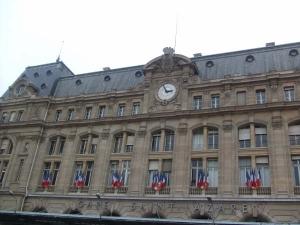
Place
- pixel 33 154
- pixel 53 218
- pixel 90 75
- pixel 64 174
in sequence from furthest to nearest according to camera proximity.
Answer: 1. pixel 90 75
2. pixel 33 154
3. pixel 64 174
4. pixel 53 218

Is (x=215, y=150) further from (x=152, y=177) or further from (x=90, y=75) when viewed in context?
(x=90, y=75)

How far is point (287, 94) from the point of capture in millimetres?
31828

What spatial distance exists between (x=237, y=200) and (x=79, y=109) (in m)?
20.9

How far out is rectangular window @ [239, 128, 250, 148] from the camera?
101 ft

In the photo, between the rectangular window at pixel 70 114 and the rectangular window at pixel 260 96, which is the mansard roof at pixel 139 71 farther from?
the rectangular window at pixel 70 114

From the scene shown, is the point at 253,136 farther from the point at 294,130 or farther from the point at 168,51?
the point at 168,51

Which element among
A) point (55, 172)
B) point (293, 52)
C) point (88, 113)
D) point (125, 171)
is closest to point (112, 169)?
point (125, 171)

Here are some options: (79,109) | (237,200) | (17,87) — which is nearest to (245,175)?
(237,200)

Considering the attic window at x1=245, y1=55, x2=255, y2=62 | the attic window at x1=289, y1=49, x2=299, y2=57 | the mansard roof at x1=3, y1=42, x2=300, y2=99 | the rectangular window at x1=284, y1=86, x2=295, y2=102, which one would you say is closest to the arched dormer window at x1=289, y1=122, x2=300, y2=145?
the rectangular window at x1=284, y1=86, x2=295, y2=102

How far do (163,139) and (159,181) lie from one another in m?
4.45

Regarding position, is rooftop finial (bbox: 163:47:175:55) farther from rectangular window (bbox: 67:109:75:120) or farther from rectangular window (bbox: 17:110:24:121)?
rectangular window (bbox: 17:110:24:121)

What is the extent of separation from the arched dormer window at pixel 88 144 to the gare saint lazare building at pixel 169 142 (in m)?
0.12

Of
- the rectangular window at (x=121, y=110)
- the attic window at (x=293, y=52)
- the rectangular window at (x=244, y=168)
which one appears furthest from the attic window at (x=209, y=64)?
the rectangular window at (x=244, y=168)

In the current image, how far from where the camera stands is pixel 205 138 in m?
32.3
